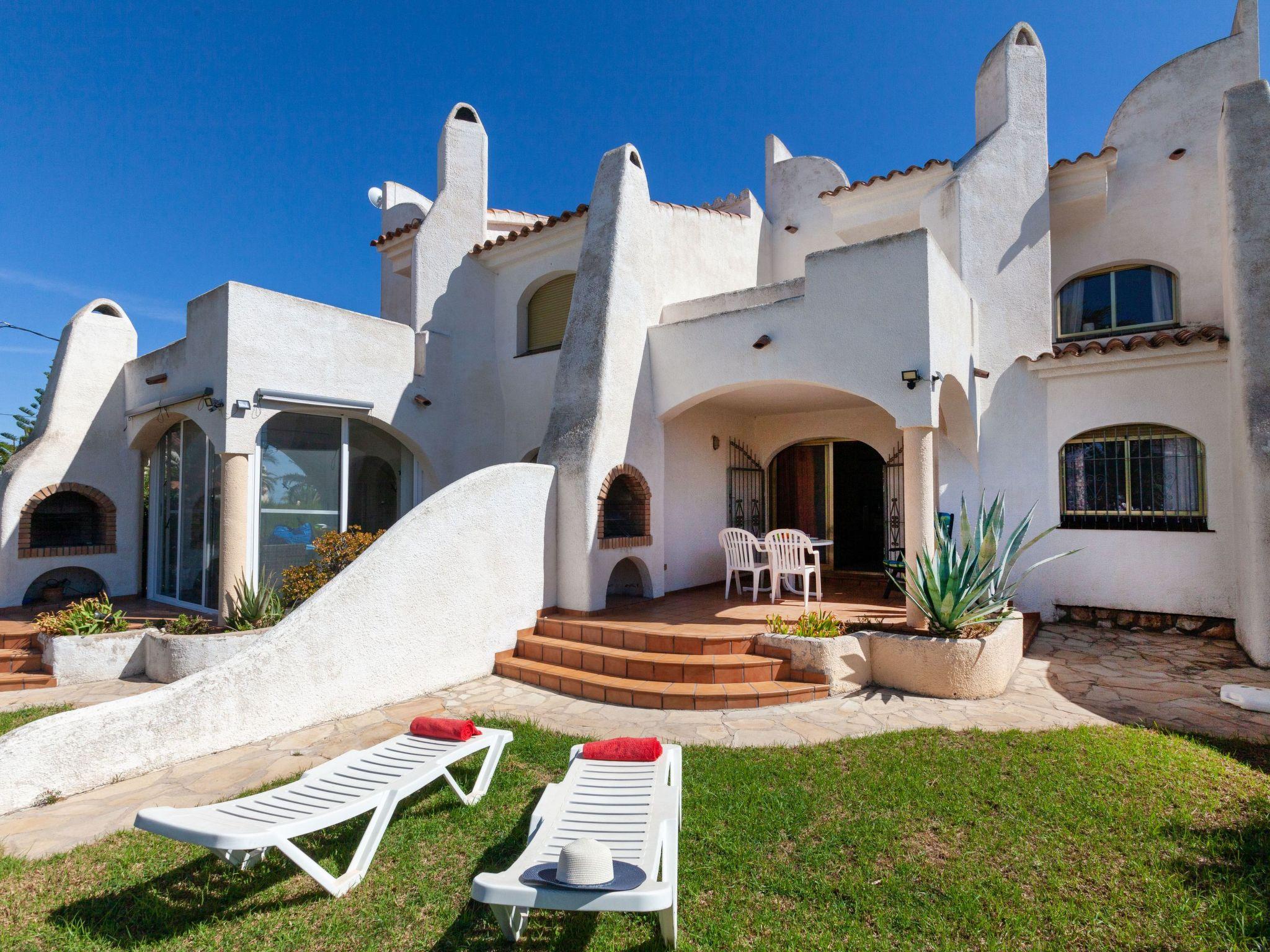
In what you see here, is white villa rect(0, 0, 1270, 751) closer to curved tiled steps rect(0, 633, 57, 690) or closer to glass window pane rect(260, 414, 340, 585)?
glass window pane rect(260, 414, 340, 585)

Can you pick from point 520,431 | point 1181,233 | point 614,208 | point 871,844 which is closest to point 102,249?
point 520,431

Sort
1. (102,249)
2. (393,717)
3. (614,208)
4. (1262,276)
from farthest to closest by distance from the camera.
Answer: (102,249)
(614,208)
(1262,276)
(393,717)

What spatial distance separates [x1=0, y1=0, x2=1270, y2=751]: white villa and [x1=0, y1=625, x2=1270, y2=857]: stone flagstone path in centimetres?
47

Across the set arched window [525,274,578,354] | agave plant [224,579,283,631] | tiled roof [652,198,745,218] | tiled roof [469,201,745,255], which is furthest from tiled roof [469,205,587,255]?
agave plant [224,579,283,631]

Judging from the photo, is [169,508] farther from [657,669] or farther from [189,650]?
[657,669]

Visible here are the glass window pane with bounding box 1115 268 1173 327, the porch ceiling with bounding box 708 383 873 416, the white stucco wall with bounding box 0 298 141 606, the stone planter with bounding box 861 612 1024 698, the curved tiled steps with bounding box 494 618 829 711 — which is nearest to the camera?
the curved tiled steps with bounding box 494 618 829 711

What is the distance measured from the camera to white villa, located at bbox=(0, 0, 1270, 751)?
7492 mm

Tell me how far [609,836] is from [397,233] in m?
13.1

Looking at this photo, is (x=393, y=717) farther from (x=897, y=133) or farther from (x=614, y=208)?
(x=897, y=133)

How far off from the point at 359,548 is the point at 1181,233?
14766mm

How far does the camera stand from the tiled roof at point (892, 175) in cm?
1123

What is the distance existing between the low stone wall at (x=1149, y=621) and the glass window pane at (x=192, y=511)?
14.1 metres

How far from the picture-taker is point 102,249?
17969 millimetres

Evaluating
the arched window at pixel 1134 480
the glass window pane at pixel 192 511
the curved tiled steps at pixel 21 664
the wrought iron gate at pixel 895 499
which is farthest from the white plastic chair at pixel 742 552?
the curved tiled steps at pixel 21 664
